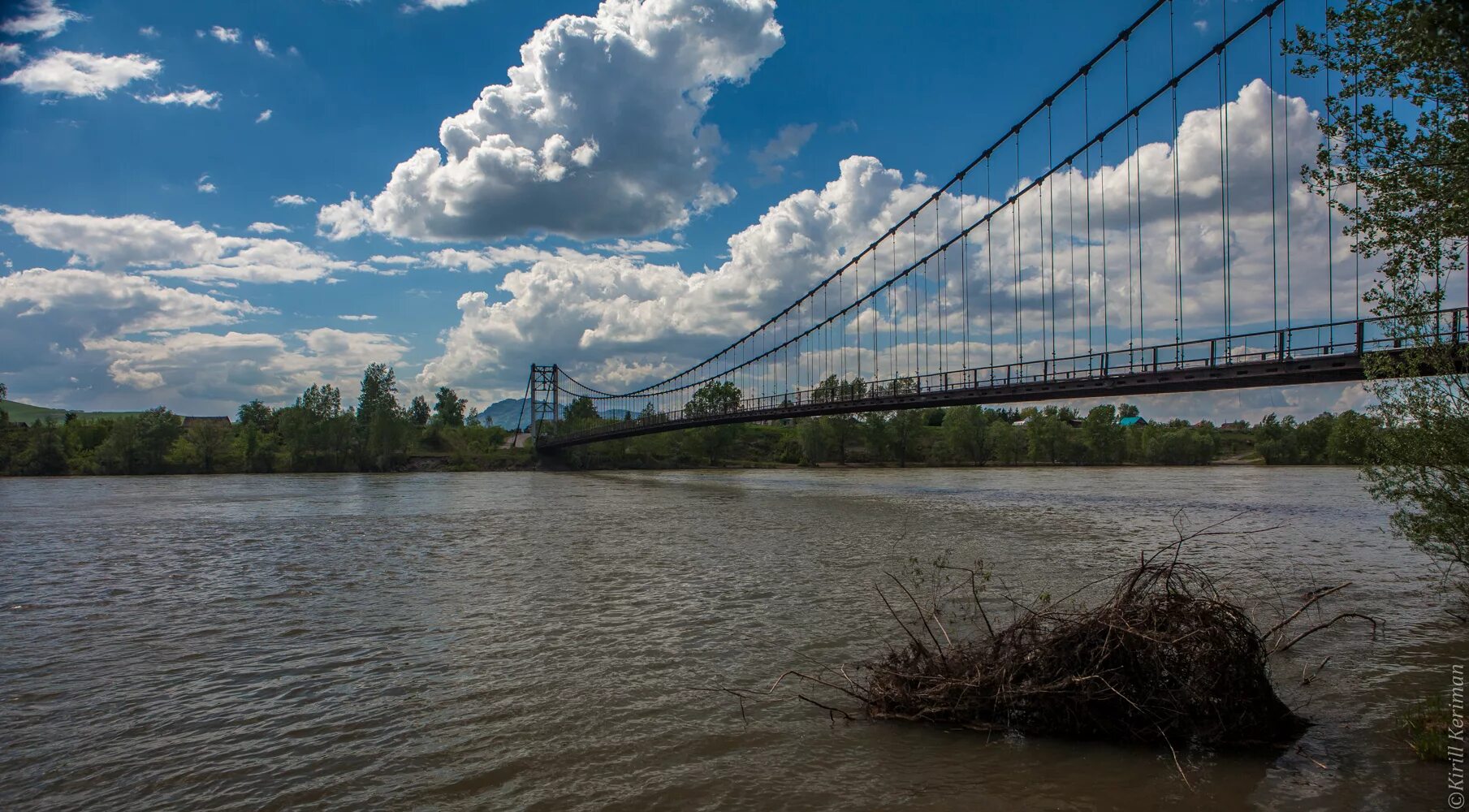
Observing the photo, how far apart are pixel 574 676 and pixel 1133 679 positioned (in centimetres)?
533

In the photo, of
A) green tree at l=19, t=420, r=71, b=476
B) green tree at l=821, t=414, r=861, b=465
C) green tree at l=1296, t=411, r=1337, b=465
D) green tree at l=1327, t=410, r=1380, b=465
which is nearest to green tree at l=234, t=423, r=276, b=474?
green tree at l=19, t=420, r=71, b=476

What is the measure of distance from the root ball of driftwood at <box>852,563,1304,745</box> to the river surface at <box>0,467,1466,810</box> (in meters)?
0.22

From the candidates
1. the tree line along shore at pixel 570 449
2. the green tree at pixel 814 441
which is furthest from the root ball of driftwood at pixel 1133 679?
the green tree at pixel 814 441

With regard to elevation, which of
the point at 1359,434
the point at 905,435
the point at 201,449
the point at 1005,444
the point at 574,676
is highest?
the point at 905,435

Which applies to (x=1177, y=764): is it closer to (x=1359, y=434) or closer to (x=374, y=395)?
(x=1359, y=434)

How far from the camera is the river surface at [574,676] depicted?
560cm

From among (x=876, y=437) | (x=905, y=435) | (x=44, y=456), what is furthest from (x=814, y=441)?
(x=44, y=456)

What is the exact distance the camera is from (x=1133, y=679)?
599 cm

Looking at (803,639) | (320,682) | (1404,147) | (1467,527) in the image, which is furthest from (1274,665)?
(320,682)

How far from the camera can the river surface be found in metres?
5.60

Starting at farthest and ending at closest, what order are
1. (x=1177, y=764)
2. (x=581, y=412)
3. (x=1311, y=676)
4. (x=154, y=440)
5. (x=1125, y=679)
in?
(x=581, y=412) < (x=154, y=440) < (x=1311, y=676) < (x=1125, y=679) < (x=1177, y=764)

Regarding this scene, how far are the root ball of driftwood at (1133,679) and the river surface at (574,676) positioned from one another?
0.71 ft

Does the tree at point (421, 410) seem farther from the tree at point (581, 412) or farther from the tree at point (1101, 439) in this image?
the tree at point (1101, 439)

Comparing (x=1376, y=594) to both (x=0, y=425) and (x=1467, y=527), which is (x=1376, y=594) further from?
(x=0, y=425)
